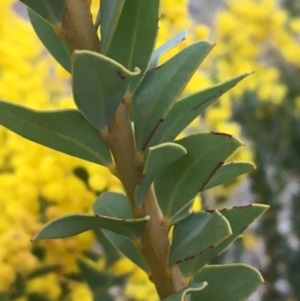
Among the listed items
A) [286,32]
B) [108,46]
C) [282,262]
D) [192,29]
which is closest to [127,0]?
[108,46]

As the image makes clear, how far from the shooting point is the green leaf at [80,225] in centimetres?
22

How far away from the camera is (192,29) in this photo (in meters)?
0.62

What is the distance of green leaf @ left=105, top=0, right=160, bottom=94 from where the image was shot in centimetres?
21

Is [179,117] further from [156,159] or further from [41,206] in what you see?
[41,206]

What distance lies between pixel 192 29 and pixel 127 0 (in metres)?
0.43

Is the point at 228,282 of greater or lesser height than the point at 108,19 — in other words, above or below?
below

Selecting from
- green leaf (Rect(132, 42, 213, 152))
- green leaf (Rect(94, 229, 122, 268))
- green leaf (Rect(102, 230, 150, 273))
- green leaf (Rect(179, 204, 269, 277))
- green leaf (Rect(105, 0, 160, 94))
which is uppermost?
green leaf (Rect(105, 0, 160, 94))

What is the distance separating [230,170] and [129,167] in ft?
0.22

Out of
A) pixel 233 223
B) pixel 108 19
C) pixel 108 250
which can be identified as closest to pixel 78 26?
pixel 108 19

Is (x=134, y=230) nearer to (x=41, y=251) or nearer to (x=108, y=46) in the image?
(x=108, y=46)

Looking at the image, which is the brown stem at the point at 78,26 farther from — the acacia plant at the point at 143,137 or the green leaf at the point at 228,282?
the green leaf at the point at 228,282

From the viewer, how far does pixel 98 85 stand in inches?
7.6

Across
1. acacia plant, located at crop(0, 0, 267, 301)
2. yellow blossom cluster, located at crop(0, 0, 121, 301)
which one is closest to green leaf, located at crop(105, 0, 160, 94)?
acacia plant, located at crop(0, 0, 267, 301)

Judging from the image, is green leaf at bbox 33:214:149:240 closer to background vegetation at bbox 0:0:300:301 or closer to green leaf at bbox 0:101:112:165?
green leaf at bbox 0:101:112:165
